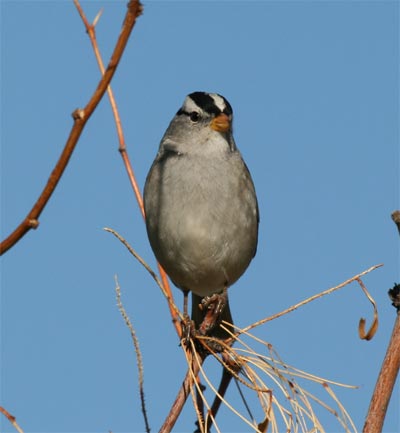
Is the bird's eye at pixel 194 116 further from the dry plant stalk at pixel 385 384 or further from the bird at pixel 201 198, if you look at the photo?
the dry plant stalk at pixel 385 384

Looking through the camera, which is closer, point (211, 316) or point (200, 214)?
point (211, 316)

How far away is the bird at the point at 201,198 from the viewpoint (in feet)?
13.1

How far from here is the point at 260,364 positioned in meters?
2.10

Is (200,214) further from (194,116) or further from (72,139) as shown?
(72,139)

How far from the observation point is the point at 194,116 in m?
4.15

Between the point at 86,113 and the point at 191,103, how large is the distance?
10.2 ft

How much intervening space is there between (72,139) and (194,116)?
10.1ft

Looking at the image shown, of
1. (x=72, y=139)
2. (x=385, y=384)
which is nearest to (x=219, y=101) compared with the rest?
(x=385, y=384)

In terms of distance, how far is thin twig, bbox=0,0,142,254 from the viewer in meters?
1.09

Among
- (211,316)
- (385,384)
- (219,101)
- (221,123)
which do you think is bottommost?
(211,316)

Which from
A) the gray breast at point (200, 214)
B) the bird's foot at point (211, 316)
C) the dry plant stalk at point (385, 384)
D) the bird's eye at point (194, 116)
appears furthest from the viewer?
the bird's eye at point (194, 116)

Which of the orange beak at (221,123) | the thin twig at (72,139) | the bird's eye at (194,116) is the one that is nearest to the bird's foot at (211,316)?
the orange beak at (221,123)

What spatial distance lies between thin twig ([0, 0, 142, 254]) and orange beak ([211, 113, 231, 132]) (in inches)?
115

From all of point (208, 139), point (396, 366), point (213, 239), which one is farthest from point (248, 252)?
point (396, 366)
